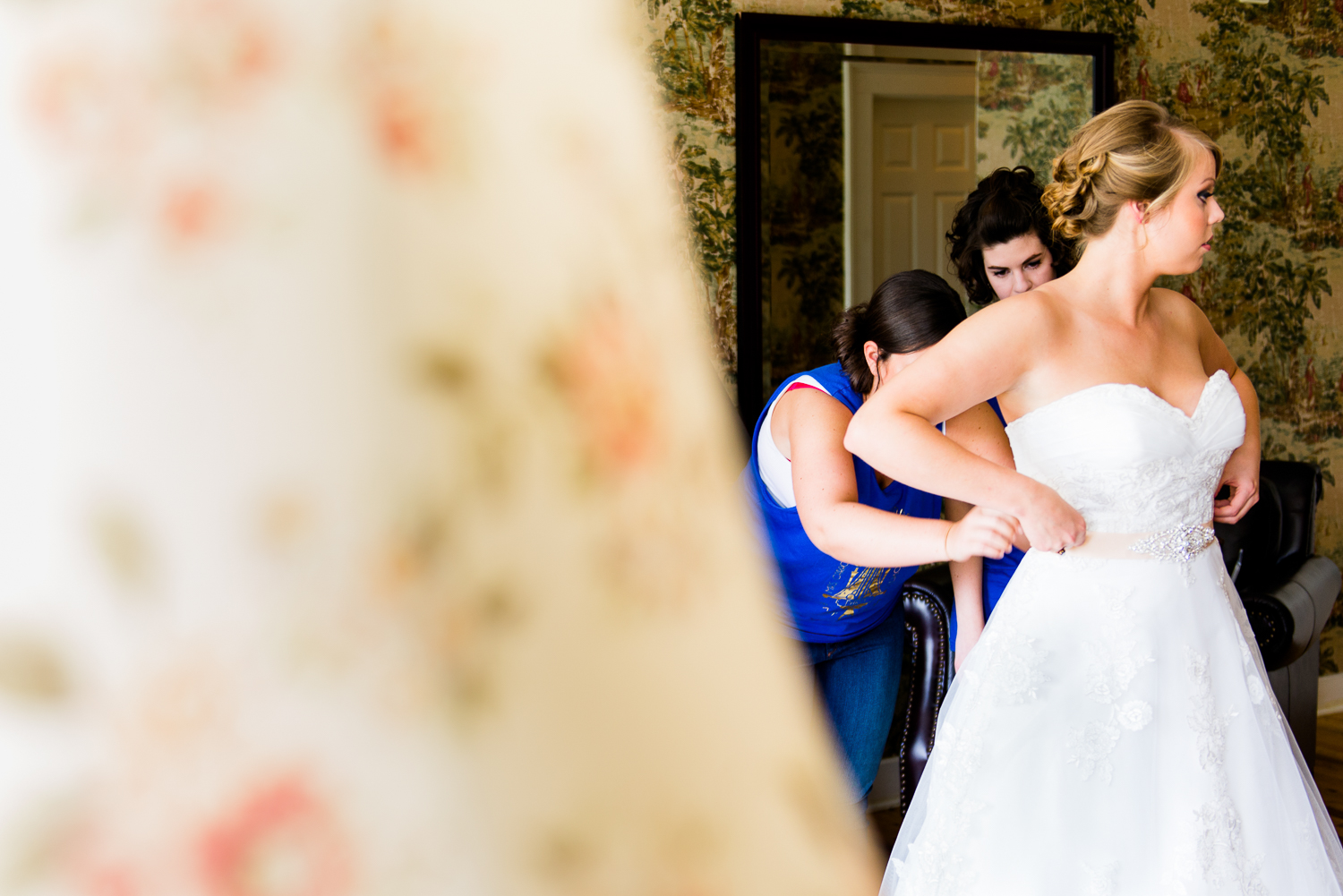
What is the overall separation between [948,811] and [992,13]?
2.34 meters

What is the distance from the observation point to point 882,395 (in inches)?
60.9

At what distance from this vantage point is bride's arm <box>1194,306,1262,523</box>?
1881mm

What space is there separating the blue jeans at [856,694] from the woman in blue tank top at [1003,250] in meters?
0.17

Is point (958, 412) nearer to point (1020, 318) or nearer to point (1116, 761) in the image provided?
point (1020, 318)

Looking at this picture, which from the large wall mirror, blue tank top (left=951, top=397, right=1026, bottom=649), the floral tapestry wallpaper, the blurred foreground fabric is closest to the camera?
the blurred foreground fabric

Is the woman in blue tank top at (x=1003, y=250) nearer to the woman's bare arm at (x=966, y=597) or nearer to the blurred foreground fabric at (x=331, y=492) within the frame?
the woman's bare arm at (x=966, y=597)

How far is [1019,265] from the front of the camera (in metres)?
2.28

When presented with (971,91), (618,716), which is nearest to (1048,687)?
(618,716)

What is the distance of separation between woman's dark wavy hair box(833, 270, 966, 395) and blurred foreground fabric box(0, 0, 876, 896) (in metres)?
1.58

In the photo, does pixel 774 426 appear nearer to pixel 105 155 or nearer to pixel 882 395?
pixel 882 395

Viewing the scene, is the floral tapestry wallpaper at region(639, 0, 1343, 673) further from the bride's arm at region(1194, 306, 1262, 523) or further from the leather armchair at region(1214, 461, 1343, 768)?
the bride's arm at region(1194, 306, 1262, 523)

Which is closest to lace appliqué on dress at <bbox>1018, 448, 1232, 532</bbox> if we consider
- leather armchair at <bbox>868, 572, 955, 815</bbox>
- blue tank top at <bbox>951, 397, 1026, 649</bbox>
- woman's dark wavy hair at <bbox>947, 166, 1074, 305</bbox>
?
blue tank top at <bbox>951, 397, 1026, 649</bbox>

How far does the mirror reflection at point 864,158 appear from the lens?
9.10 ft

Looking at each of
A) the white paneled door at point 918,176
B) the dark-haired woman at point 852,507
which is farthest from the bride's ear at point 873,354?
the white paneled door at point 918,176
